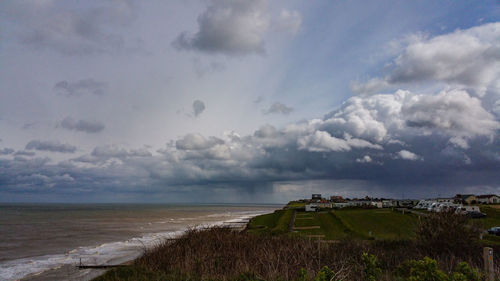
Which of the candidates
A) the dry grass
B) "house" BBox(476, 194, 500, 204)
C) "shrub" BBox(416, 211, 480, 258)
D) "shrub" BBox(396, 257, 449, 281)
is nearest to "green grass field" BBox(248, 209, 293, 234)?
"shrub" BBox(416, 211, 480, 258)

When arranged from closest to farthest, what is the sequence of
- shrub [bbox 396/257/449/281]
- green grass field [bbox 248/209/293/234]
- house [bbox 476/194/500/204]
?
shrub [bbox 396/257/449/281]
green grass field [bbox 248/209/293/234]
house [bbox 476/194/500/204]

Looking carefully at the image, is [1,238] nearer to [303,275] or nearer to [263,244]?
[263,244]

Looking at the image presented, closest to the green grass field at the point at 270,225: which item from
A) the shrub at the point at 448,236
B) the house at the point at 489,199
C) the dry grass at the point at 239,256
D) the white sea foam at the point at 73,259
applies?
the white sea foam at the point at 73,259

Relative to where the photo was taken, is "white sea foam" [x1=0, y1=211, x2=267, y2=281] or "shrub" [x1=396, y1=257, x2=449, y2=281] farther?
"white sea foam" [x1=0, y1=211, x2=267, y2=281]

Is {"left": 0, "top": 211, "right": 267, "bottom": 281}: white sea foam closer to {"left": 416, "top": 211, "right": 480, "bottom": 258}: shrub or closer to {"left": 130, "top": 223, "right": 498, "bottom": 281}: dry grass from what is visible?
{"left": 130, "top": 223, "right": 498, "bottom": 281}: dry grass

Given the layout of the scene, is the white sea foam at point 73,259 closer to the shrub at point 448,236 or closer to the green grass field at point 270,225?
the green grass field at point 270,225

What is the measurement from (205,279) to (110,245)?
124 ft

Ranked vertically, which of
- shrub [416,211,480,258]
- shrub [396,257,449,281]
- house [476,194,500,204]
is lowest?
house [476,194,500,204]

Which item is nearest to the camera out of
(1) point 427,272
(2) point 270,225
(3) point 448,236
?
(1) point 427,272

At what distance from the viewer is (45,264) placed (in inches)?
1325

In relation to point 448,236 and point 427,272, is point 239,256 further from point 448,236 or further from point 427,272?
point 448,236

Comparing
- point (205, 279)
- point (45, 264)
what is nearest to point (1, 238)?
point (45, 264)

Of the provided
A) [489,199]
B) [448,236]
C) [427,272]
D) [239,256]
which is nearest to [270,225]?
[448,236]

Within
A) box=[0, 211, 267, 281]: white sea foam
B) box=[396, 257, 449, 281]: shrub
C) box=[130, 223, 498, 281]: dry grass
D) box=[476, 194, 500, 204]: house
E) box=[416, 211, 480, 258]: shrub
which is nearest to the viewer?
box=[396, 257, 449, 281]: shrub
